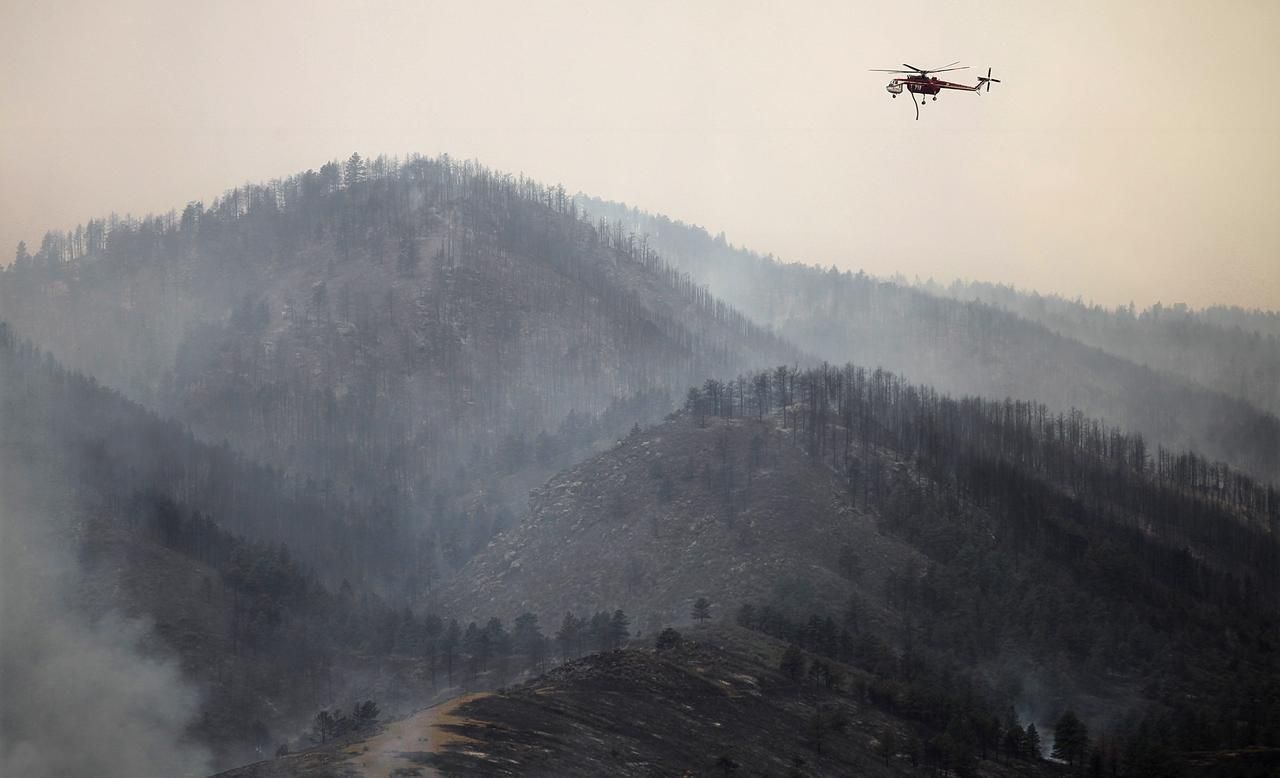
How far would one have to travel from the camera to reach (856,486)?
198m

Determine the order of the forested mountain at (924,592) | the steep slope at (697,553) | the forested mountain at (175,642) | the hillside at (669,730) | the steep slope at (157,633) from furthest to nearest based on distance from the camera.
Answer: the steep slope at (697,553)
the forested mountain at (924,592)
the steep slope at (157,633)
the forested mountain at (175,642)
the hillside at (669,730)

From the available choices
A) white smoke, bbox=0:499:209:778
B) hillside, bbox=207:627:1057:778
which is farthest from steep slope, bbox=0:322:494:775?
hillside, bbox=207:627:1057:778

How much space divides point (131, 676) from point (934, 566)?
87.5 meters

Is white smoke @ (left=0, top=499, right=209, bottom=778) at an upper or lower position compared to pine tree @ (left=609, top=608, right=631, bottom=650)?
lower

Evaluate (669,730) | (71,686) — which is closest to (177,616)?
(71,686)

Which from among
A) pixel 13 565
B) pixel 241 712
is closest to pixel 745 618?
pixel 241 712

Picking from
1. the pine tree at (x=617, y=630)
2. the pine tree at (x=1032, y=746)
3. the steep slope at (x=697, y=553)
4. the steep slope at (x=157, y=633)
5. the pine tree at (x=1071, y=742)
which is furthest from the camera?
the steep slope at (x=697, y=553)

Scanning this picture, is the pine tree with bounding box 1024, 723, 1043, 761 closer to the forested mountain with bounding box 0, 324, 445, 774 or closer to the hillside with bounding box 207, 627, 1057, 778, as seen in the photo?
the hillside with bounding box 207, 627, 1057, 778

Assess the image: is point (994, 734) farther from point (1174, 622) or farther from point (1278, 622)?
point (1278, 622)

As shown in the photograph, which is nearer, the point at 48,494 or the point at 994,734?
the point at 994,734

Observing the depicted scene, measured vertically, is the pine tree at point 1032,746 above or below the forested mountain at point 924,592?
below

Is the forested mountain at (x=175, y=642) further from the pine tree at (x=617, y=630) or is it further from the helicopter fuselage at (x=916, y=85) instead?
the helicopter fuselage at (x=916, y=85)

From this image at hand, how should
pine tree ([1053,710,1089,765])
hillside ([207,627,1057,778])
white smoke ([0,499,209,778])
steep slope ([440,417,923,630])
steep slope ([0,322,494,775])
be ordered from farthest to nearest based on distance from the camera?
1. steep slope ([440,417,923,630])
2. steep slope ([0,322,494,775])
3. white smoke ([0,499,209,778])
4. pine tree ([1053,710,1089,765])
5. hillside ([207,627,1057,778])

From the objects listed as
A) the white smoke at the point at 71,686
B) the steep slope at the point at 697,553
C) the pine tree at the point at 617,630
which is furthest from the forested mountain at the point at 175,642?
the steep slope at the point at 697,553
